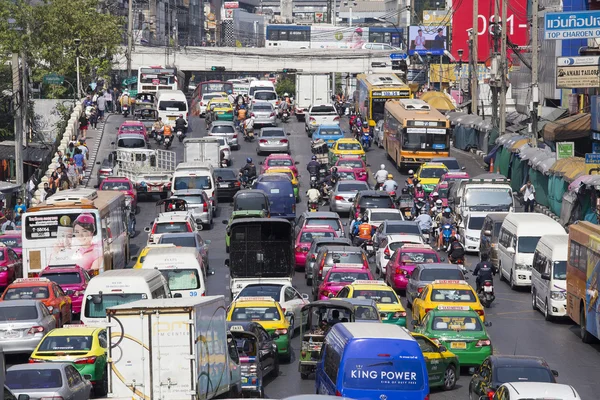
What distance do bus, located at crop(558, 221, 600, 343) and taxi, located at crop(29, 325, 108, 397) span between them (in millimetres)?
10259

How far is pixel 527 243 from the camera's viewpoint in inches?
1308

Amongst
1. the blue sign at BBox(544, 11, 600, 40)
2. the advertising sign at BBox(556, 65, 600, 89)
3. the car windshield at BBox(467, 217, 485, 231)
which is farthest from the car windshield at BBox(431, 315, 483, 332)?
the advertising sign at BBox(556, 65, 600, 89)

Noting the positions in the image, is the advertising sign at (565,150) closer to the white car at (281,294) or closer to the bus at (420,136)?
the bus at (420,136)

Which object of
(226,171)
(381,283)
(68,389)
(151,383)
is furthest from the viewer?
(226,171)

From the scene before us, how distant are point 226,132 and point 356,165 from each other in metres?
12.3

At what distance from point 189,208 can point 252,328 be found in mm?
21694

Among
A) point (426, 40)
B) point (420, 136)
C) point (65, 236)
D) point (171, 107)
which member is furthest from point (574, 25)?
point (426, 40)

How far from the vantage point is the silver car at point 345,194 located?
46.1 m

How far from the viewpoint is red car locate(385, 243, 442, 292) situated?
32.2 m

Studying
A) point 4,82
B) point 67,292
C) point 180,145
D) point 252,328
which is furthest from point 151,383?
point 4,82

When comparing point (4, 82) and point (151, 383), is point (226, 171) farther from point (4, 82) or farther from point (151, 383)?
point (151, 383)

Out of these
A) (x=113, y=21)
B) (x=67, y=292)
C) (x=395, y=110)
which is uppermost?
(x=113, y=21)

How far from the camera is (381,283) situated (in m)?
26.9

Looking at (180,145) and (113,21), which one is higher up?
(113,21)
